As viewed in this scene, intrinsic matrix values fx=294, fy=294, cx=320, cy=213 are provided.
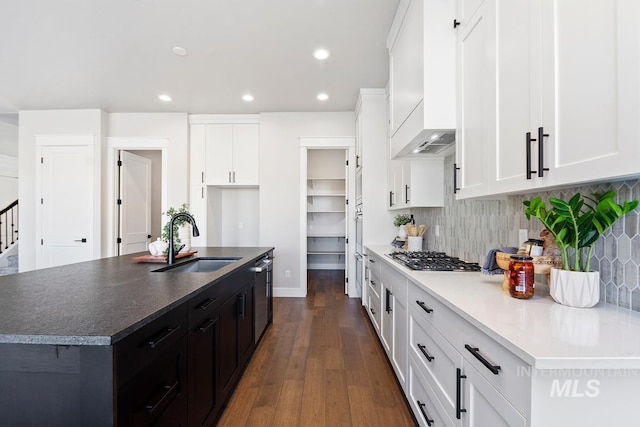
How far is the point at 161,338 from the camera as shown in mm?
1088

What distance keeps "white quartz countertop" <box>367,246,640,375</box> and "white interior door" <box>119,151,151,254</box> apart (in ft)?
16.9

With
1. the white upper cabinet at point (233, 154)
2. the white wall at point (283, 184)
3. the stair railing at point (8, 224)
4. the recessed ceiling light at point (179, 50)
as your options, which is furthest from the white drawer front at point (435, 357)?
the stair railing at point (8, 224)

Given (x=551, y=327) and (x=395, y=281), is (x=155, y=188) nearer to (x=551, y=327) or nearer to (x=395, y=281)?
(x=395, y=281)

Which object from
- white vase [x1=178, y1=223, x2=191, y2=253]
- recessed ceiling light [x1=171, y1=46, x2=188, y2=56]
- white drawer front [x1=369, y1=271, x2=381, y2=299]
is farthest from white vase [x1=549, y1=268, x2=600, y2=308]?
recessed ceiling light [x1=171, y1=46, x2=188, y2=56]

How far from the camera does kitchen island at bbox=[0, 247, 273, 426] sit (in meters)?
0.86

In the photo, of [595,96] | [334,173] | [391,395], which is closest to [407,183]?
[391,395]

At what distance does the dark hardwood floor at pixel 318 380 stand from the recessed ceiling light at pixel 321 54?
2.94 meters

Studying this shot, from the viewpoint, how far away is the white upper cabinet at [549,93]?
0.80 meters

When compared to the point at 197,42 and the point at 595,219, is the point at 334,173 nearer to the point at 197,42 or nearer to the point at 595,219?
the point at 197,42

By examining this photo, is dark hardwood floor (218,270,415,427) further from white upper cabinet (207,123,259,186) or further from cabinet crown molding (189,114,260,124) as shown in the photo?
cabinet crown molding (189,114,260,124)

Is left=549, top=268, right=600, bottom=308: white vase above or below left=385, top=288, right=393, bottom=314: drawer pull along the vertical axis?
above

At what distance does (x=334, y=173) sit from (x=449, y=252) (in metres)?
4.11

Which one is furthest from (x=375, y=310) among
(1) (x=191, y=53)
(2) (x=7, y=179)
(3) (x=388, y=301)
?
(2) (x=7, y=179)

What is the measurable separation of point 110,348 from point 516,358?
3.72 feet
